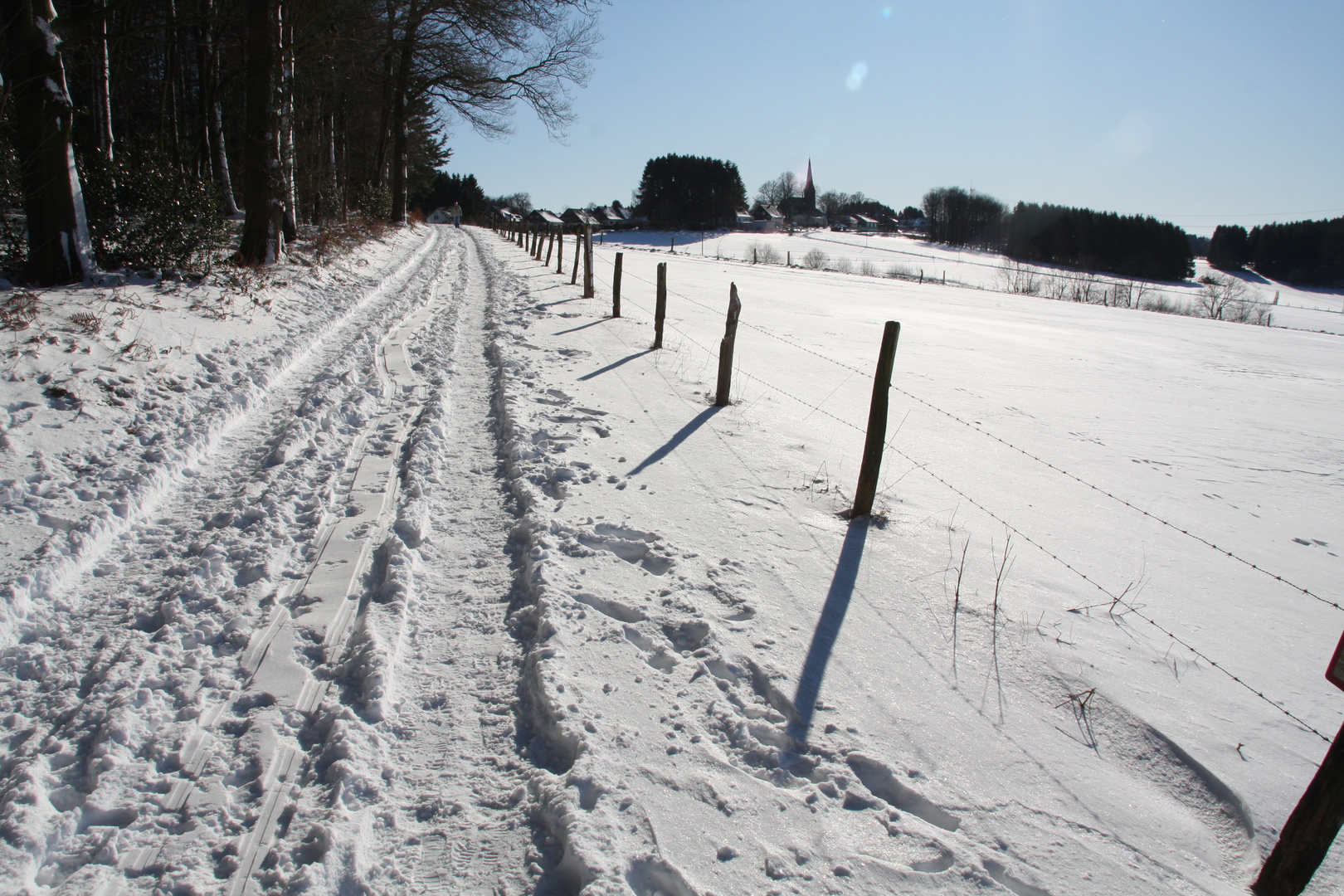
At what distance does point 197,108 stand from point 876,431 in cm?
2751

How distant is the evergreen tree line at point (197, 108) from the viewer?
7.25 metres

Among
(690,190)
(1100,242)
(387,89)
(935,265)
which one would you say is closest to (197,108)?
(387,89)

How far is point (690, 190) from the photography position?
273 ft

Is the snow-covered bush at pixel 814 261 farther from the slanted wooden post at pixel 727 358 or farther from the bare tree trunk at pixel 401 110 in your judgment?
the slanted wooden post at pixel 727 358

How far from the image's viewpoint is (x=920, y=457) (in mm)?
6094

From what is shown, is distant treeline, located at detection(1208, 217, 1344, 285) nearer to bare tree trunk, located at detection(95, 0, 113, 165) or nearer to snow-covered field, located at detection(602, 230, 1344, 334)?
snow-covered field, located at detection(602, 230, 1344, 334)

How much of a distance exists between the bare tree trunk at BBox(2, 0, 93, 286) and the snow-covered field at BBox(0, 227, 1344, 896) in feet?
2.77

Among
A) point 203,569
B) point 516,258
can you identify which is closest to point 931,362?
point 203,569

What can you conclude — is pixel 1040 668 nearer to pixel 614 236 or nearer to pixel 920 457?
Result: pixel 920 457

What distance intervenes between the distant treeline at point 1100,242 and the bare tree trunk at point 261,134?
76.3 m

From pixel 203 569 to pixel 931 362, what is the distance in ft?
34.5

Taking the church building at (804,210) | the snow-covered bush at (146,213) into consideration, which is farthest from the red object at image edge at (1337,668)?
the church building at (804,210)

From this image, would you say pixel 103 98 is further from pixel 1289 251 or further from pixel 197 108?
pixel 1289 251

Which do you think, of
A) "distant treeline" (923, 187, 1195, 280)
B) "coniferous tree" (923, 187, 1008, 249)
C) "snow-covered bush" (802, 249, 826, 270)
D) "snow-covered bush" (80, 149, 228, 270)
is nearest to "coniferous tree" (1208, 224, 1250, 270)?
"distant treeline" (923, 187, 1195, 280)
